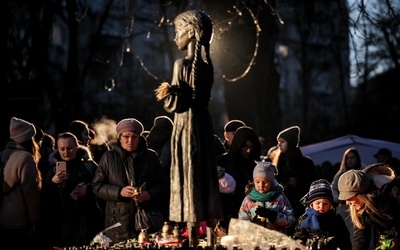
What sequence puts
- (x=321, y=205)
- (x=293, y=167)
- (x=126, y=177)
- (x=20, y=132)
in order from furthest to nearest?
1. (x=293, y=167)
2. (x=20, y=132)
3. (x=126, y=177)
4. (x=321, y=205)

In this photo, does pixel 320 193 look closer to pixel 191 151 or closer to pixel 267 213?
pixel 267 213

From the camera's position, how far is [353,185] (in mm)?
9609

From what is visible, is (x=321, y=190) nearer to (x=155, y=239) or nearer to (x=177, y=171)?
(x=155, y=239)

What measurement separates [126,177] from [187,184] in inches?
110

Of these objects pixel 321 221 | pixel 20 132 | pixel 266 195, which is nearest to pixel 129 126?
pixel 20 132

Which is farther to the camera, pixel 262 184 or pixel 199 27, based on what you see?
pixel 262 184

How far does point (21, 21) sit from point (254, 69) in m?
10.7

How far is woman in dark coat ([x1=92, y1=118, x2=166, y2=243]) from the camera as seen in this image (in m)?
10.8

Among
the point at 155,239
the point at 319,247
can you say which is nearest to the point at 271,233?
the point at 319,247

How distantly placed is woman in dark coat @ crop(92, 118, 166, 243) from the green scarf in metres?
1.03

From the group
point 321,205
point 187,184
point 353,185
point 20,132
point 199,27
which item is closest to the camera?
point 187,184

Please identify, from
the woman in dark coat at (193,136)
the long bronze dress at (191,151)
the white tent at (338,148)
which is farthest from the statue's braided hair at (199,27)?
the white tent at (338,148)

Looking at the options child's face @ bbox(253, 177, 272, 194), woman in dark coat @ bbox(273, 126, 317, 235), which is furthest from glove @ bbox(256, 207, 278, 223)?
woman in dark coat @ bbox(273, 126, 317, 235)

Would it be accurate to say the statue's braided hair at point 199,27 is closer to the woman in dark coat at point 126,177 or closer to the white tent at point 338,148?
the woman in dark coat at point 126,177
